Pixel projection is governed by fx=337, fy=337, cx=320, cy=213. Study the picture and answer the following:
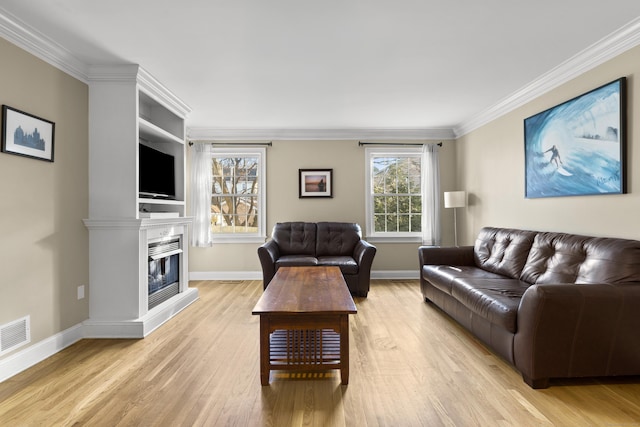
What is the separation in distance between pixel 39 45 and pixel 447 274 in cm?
415

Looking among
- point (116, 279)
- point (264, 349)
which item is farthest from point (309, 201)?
point (264, 349)

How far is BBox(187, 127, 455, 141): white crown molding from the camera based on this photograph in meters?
5.66

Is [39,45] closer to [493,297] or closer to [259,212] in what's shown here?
[259,212]

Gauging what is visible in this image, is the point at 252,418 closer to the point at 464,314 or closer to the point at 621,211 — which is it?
the point at 464,314

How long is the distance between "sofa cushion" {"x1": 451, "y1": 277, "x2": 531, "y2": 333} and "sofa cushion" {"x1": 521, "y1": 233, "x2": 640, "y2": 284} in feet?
0.75

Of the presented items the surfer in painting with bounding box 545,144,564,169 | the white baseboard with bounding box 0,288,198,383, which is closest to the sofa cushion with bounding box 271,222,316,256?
the white baseboard with bounding box 0,288,198,383

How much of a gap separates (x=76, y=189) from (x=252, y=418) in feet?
8.48

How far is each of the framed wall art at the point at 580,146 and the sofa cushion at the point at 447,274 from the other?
3.44 feet

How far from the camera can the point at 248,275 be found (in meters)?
5.72

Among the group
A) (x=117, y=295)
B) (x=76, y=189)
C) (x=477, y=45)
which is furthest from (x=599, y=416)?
(x=76, y=189)

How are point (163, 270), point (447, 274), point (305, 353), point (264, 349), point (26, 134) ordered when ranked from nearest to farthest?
1. point (264, 349)
2. point (305, 353)
3. point (26, 134)
4. point (447, 274)
5. point (163, 270)

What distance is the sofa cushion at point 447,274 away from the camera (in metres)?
3.39

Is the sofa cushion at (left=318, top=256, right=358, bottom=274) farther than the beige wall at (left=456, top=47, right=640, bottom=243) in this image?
Yes

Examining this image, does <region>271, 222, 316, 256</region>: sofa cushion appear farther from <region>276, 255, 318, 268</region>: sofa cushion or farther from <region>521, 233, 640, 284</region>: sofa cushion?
<region>521, 233, 640, 284</region>: sofa cushion
